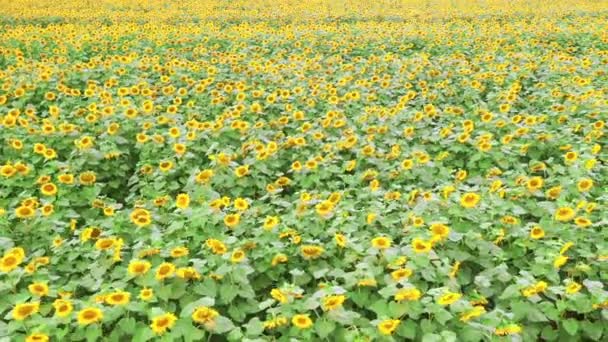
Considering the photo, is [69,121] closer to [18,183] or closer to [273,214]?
[18,183]

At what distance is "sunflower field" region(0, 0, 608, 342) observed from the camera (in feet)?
8.82

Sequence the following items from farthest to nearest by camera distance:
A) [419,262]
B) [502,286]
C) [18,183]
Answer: [18,183], [502,286], [419,262]

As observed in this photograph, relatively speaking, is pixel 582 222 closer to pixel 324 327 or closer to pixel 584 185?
pixel 584 185

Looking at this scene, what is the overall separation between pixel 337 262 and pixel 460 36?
896cm

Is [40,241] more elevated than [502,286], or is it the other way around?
[40,241]

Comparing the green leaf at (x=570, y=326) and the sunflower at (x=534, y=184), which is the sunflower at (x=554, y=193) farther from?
the green leaf at (x=570, y=326)

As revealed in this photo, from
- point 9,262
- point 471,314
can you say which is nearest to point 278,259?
point 471,314

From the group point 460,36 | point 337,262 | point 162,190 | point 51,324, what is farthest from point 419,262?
point 460,36

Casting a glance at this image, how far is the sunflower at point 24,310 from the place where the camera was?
101 inches

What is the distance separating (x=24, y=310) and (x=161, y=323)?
2.30ft

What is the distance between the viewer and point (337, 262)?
3.25m

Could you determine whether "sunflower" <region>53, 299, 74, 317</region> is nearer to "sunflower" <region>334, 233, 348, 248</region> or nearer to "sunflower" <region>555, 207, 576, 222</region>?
"sunflower" <region>334, 233, 348, 248</region>

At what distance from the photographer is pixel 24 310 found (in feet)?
8.51

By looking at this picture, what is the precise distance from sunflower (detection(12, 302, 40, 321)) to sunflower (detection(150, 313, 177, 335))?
62 centimetres
